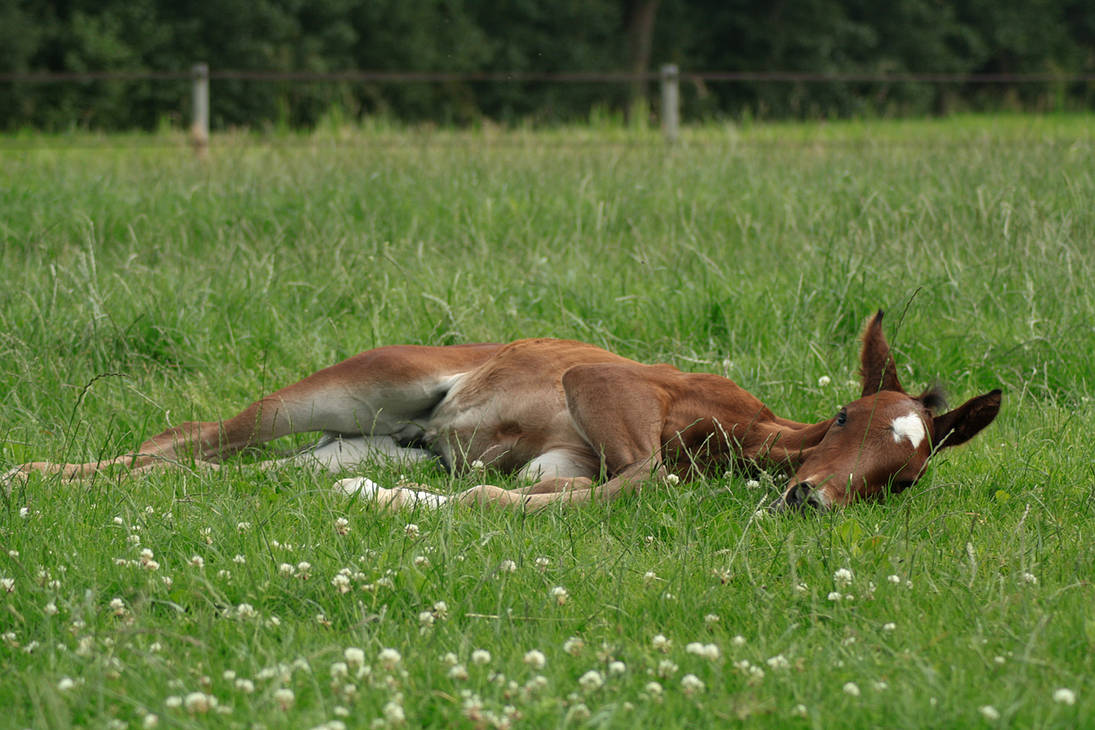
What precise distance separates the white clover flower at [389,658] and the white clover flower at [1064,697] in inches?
52.5

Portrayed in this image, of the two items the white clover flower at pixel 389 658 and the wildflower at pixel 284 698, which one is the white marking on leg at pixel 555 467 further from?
the wildflower at pixel 284 698

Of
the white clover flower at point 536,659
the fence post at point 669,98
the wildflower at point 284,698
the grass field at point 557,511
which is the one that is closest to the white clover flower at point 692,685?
the grass field at point 557,511

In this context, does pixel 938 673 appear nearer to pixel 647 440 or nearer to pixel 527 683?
pixel 527 683

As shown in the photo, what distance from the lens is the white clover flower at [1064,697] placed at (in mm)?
2297

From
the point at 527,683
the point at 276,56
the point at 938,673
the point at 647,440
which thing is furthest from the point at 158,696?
the point at 276,56

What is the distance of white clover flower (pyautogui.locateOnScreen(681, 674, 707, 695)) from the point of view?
243 centimetres

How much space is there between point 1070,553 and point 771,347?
249 cm

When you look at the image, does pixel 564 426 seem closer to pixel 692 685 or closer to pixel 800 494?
pixel 800 494

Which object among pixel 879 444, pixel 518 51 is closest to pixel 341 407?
pixel 879 444

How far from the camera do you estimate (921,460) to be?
3.91 m

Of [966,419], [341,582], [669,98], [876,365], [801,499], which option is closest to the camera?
[341,582]

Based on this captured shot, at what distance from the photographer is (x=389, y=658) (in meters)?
2.50

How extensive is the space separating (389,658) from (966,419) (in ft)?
7.98

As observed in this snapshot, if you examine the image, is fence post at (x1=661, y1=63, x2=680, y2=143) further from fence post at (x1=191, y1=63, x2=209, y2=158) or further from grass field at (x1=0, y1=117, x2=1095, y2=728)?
fence post at (x1=191, y1=63, x2=209, y2=158)
